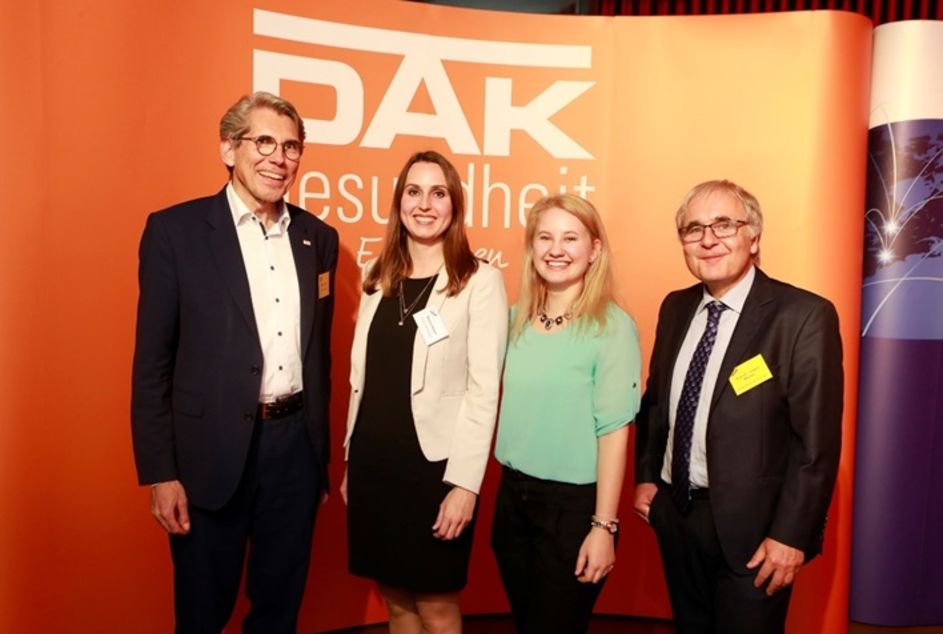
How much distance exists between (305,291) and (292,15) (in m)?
1.40

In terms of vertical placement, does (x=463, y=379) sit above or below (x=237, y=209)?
below

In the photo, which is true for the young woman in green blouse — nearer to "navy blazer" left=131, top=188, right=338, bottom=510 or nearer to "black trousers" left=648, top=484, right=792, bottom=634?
"black trousers" left=648, top=484, right=792, bottom=634

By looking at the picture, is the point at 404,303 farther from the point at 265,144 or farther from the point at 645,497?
the point at 645,497

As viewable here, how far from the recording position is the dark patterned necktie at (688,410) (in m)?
2.18

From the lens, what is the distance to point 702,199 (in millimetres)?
2178

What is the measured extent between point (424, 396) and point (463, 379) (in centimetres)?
14

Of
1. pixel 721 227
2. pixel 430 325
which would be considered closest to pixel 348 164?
pixel 430 325

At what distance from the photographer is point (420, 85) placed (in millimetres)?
3389

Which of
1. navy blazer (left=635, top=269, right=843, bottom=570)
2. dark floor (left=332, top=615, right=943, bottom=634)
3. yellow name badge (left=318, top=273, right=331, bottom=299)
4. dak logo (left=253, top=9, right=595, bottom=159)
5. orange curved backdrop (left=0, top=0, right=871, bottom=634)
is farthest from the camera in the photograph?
dark floor (left=332, top=615, right=943, bottom=634)

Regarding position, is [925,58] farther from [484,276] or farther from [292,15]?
[292,15]

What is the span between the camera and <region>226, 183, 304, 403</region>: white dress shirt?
2.33m

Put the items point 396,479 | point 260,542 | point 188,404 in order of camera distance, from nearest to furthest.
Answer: point 188,404 < point 396,479 < point 260,542

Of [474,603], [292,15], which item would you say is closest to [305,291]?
[292,15]

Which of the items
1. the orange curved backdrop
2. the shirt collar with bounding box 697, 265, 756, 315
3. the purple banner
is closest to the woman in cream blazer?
the shirt collar with bounding box 697, 265, 756, 315
